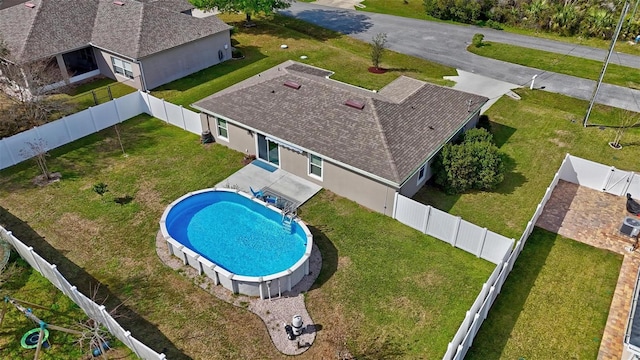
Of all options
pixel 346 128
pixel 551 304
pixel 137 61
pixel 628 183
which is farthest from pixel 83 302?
pixel 628 183

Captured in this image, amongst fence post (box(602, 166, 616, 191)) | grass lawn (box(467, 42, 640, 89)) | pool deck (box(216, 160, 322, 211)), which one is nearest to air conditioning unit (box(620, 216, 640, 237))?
fence post (box(602, 166, 616, 191))

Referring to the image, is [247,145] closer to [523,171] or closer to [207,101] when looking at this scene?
[207,101]

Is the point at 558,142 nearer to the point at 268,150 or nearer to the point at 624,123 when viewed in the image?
the point at 624,123

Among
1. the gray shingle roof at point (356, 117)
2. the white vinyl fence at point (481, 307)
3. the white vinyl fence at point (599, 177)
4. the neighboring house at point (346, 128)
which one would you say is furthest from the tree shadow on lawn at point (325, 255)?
the white vinyl fence at point (599, 177)

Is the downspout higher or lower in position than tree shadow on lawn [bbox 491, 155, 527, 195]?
higher

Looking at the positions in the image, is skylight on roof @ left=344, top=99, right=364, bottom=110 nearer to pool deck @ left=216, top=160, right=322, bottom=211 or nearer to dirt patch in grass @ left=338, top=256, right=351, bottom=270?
pool deck @ left=216, top=160, right=322, bottom=211

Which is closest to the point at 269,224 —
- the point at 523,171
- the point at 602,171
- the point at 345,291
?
the point at 345,291

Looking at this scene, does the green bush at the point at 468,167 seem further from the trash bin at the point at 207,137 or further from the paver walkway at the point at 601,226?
the trash bin at the point at 207,137
